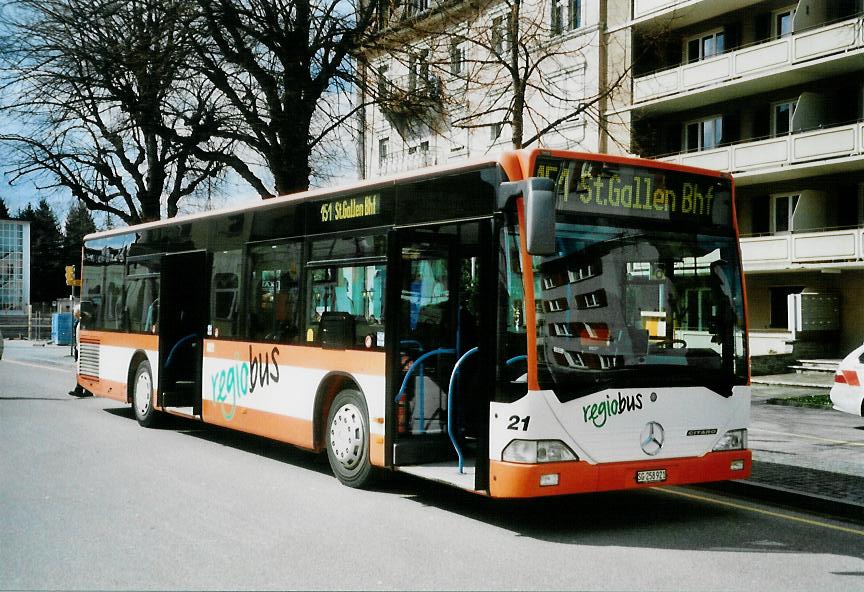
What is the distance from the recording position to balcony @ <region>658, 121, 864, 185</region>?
2753cm

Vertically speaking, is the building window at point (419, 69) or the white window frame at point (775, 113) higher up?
the white window frame at point (775, 113)

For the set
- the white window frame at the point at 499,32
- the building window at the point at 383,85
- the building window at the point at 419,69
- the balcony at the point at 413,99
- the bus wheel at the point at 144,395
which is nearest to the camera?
the bus wheel at the point at 144,395

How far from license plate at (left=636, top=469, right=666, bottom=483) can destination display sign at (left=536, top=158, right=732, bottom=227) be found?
198cm

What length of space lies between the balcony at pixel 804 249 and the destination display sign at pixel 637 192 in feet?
70.3

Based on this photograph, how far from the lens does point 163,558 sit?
6238 mm

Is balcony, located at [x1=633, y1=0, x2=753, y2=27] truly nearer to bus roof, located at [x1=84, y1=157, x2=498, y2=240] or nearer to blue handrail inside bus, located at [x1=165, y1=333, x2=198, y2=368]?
blue handrail inside bus, located at [x1=165, y1=333, x2=198, y2=368]

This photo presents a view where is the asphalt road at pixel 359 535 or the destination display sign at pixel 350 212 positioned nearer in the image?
the asphalt road at pixel 359 535

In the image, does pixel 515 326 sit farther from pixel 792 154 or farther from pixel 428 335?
pixel 792 154

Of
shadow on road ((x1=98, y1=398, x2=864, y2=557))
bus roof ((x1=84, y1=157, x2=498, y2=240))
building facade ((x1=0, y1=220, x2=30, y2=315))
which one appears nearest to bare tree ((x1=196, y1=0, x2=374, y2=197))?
bus roof ((x1=84, y1=157, x2=498, y2=240))

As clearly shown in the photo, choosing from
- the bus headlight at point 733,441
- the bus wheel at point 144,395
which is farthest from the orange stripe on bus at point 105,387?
the bus headlight at point 733,441

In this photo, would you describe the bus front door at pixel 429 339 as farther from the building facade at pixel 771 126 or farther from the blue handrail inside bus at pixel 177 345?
the building facade at pixel 771 126

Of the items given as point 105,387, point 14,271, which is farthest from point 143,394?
point 14,271

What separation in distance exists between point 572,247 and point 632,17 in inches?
1133

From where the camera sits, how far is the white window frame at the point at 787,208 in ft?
98.7
